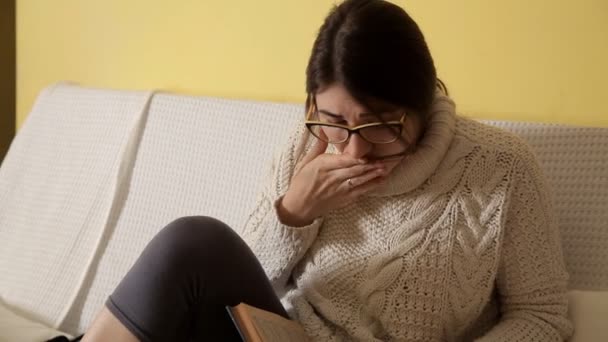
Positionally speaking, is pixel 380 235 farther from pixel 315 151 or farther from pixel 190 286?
pixel 190 286

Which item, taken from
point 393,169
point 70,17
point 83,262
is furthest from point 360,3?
point 70,17

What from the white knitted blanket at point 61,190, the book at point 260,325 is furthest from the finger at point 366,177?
the white knitted blanket at point 61,190

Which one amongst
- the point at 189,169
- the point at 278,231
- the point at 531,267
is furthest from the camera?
the point at 189,169

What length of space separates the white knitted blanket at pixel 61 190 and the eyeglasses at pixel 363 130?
0.69 m

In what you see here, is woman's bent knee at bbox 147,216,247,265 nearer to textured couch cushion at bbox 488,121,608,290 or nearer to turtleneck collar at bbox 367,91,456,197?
turtleneck collar at bbox 367,91,456,197

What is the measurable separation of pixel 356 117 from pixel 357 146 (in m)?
0.05

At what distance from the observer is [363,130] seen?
1020 millimetres

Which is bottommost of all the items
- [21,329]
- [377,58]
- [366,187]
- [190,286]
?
[21,329]

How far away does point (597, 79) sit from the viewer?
1.26 meters

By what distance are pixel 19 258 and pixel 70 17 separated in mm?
704

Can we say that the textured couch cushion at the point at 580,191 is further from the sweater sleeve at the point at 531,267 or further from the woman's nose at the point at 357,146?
the woman's nose at the point at 357,146

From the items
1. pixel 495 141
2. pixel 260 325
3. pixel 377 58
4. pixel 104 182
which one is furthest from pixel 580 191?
pixel 104 182

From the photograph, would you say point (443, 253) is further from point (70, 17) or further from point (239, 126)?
point (70, 17)

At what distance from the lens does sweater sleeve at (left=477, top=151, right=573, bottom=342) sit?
105 centimetres
